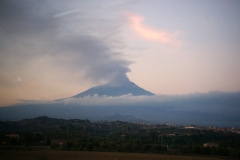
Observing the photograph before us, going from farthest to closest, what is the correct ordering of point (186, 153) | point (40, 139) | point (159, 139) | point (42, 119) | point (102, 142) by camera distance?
point (42, 119) → point (159, 139) → point (40, 139) → point (102, 142) → point (186, 153)

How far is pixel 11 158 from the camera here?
16.7 m

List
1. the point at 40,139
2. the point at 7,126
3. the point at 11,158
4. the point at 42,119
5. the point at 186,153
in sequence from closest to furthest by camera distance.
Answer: the point at 11,158 < the point at 186,153 < the point at 40,139 < the point at 7,126 < the point at 42,119

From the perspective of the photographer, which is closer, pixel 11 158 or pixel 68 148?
pixel 11 158

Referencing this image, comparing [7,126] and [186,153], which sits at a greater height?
[7,126]

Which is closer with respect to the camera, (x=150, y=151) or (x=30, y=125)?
(x=150, y=151)

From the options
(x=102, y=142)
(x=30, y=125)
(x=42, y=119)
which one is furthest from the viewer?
(x=42, y=119)

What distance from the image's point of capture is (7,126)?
34000mm

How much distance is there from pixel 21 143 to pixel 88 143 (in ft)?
23.4

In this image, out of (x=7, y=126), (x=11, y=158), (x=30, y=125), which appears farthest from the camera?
(x=30, y=125)

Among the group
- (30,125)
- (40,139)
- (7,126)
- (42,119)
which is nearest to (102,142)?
(40,139)

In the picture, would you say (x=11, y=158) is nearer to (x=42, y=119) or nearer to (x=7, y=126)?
(x=7, y=126)

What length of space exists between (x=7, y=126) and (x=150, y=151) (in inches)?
794

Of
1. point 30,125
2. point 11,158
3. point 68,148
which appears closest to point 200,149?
point 68,148

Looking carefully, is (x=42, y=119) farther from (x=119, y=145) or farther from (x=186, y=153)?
(x=186, y=153)
